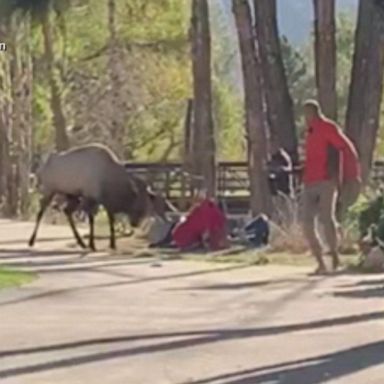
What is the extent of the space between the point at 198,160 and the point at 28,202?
16.2ft

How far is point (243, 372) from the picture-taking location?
9.69 meters

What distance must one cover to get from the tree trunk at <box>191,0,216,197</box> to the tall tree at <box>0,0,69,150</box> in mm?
2737

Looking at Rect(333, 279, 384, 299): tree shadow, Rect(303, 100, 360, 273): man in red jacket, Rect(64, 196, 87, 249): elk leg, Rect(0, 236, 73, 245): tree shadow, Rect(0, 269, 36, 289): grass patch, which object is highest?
Rect(303, 100, 360, 273): man in red jacket

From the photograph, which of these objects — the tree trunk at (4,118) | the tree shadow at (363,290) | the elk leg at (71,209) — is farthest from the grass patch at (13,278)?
the tree trunk at (4,118)

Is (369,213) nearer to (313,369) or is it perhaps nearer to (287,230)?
(287,230)

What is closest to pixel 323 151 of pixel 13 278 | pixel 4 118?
pixel 13 278

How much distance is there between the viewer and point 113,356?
34.0ft

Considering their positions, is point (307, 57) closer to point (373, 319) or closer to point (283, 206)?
point (283, 206)

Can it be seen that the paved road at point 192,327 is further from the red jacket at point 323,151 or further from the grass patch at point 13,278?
the red jacket at point 323,151

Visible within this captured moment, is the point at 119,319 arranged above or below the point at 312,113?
below

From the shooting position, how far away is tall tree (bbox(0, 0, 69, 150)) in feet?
98.5

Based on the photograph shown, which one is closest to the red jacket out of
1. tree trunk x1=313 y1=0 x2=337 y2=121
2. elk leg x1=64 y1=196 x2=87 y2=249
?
tree trunk x1=313 y1=0 x2=337 y2=121

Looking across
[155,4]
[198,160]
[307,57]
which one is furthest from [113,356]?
[307,57]

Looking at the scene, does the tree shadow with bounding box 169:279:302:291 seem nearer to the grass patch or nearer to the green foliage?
the grass patch
